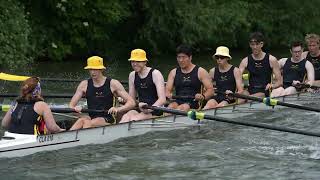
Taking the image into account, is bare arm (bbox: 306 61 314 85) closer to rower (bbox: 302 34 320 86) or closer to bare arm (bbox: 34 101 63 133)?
rower (bbox: 302 34 320 86)

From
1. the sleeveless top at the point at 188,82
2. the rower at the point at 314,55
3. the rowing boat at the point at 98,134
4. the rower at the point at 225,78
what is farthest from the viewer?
the rower at the point at 314,55

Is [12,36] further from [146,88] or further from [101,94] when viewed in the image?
[101,94]

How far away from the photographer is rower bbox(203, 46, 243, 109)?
13.0 m

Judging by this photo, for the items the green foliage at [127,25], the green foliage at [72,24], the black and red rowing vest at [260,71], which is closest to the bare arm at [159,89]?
the black and red rowing vest at [260,71]

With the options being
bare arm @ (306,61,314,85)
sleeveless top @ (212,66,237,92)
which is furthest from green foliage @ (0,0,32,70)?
bare arm @ (306,61,314,85)

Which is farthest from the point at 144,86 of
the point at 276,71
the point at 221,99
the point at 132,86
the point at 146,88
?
the point at 276,71

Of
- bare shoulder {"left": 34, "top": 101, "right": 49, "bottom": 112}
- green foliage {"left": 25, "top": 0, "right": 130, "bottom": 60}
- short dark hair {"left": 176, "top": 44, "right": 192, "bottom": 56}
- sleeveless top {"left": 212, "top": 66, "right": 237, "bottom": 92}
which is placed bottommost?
bare shoulder {"left": 34, "top": 101, "right": 49, "bottom": 112}

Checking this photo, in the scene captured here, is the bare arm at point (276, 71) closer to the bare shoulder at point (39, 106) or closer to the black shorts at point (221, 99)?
the black shorts at point (221, 99)

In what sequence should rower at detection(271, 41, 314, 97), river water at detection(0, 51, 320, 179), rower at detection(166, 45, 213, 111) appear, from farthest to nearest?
rower at detection(271, 41, 314, 97)
rower at detection(166, 45, 213, 111)
river water at detection(0, 51, 320, 179)

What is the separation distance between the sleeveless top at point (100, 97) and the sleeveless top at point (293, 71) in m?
4.68

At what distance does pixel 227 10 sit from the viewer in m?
30.6

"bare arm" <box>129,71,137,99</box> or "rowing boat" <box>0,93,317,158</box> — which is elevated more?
"bare arm" <box>129,71,137,99</box>

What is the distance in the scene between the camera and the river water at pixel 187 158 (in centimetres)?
991

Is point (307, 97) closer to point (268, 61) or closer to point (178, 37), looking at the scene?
point (268, 61)
